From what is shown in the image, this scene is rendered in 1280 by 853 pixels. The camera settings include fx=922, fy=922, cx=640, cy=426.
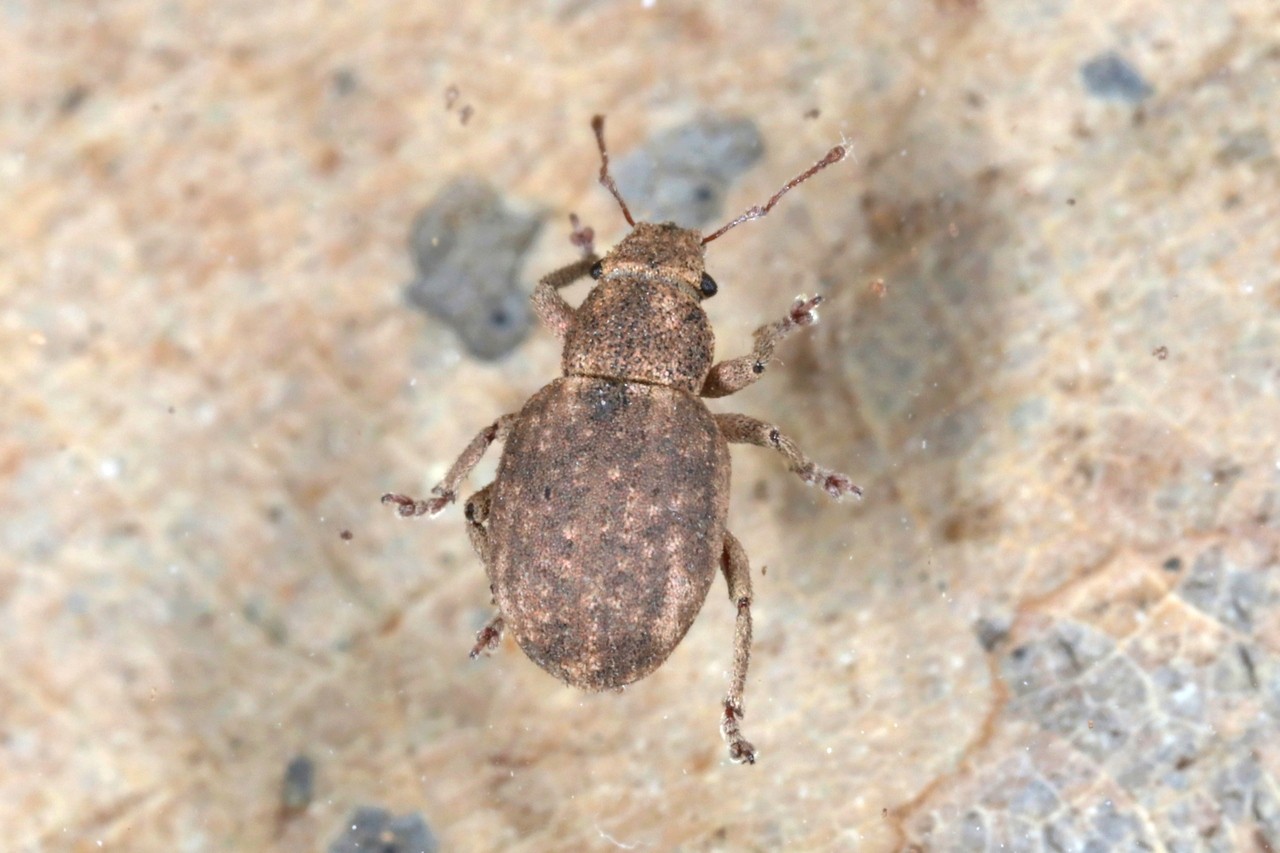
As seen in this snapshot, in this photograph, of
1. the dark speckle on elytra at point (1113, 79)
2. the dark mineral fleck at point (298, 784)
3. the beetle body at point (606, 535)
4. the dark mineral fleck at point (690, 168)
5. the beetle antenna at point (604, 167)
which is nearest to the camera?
the beetle body at point (606, 535)

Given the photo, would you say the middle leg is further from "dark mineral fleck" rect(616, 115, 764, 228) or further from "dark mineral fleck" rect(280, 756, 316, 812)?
"dark mineral fleck" rect(616, 115, 764, 228)

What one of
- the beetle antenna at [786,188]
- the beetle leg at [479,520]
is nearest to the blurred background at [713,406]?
the beetle antenna at [786,188]

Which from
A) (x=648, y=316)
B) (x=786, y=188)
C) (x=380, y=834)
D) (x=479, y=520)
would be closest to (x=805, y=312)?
(x=786, y=188)

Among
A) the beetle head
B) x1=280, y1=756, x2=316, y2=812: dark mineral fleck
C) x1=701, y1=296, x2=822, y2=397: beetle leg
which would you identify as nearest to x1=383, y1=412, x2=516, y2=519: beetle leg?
the beetle head

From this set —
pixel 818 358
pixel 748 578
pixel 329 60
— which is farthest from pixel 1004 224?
pixel 329 60

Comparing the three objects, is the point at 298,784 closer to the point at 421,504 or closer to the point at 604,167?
the point at 421,504

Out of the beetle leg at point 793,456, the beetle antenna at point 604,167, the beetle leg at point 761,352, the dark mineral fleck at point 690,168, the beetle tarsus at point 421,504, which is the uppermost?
the beetle antenna at point 604,167

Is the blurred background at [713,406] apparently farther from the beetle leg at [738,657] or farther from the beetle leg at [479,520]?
the beetle leg at [479,520]
